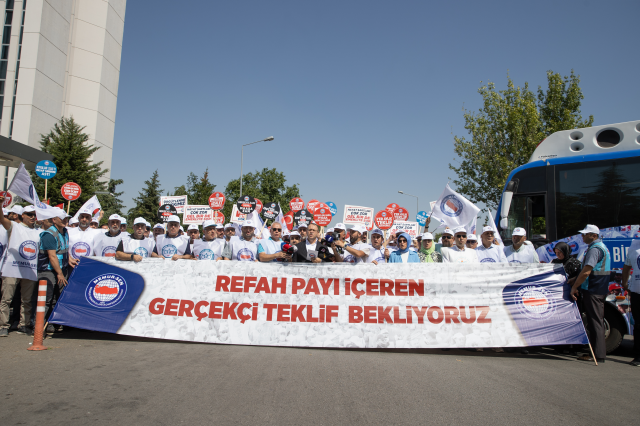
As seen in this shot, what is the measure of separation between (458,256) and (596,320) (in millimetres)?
2244

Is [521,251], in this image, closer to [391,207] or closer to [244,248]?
[244,248]

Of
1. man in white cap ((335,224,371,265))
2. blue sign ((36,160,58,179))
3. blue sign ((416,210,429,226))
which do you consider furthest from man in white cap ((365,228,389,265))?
blue sign ((416,210,429,226))

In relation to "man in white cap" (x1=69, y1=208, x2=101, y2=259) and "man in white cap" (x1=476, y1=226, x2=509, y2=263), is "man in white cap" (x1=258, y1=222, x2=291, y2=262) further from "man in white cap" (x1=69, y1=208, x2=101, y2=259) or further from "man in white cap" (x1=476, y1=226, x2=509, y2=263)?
"man in white cap" (x1=476, y1=226, x2=509, y2=263)

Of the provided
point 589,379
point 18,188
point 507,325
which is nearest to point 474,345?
point 507,325

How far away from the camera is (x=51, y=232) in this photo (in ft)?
24.1

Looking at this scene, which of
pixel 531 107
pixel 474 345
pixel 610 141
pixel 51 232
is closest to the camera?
pixel 474 345

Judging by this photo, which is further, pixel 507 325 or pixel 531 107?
pixel 531 107

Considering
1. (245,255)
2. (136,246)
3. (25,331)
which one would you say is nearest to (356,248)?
(245,255)

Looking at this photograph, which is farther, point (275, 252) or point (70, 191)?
point (70, 191)

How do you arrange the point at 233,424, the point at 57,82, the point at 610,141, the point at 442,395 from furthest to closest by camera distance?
the point at 57,82, the point at 610,141, the point at 442,395, the point at 233,424

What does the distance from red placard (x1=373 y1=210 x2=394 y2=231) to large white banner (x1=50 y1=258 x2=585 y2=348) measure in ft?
41.0

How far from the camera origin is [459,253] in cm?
783

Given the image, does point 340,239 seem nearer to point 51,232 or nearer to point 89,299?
point 89,299

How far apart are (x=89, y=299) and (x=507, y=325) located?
647cm
